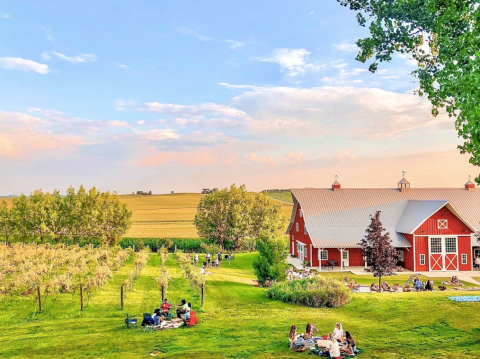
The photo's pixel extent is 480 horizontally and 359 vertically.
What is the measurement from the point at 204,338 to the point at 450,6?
14119 mm

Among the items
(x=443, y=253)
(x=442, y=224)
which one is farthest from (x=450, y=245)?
(x=442, y=224)

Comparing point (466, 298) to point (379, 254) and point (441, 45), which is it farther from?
point (441, 45)

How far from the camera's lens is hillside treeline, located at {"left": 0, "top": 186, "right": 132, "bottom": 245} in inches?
1925

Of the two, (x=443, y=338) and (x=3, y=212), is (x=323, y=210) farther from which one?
(x=3, y=212)

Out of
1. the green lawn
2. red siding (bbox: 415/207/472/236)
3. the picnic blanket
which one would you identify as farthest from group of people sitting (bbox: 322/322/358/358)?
red siding (bbox: 415/207/472/236)

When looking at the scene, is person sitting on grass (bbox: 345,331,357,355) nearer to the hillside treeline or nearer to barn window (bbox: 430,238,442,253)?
A: barn window (bbox: 430,238,442,253)

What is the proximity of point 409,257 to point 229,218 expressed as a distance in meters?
26.3

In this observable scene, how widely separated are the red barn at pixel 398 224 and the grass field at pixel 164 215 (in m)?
23.2

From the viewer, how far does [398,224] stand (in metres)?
39.8

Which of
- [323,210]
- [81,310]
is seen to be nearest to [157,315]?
[81,310]

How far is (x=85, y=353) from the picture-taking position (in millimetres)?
13516

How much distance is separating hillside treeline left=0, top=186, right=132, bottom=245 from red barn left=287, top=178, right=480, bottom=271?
2517 centimetres

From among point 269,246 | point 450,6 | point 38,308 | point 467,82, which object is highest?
point 450,6

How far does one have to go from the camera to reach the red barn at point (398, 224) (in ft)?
119
